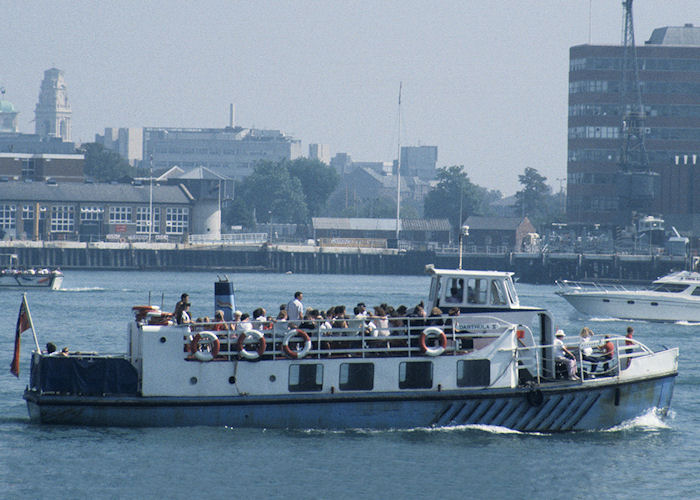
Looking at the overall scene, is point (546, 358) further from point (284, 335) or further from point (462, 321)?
point (284, 335)

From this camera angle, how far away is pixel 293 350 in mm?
29422

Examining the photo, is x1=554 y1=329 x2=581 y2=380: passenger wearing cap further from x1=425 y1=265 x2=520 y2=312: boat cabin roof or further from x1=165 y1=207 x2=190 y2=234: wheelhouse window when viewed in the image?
x1=165 y1=207 x2=190 y2=234: wheelhouse window

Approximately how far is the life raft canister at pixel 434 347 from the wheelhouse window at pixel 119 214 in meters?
133

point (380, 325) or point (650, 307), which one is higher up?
point (380, 325)

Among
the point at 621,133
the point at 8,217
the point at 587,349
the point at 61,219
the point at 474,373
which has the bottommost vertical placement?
the point at 474,373

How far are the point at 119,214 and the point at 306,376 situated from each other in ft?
438

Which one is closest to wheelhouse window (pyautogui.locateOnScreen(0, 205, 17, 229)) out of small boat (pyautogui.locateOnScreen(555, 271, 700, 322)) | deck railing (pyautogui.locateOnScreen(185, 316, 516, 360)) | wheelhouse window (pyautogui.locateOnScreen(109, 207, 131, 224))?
wheelhouse window (pyautogui.locateOnScreen(109, 207, 131, 224))

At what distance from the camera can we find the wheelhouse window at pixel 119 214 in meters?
159

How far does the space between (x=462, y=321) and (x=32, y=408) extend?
34.0 ft

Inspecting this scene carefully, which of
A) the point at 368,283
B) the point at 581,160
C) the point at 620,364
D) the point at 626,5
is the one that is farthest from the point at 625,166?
the point at 620,364

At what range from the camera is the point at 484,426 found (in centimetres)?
2959

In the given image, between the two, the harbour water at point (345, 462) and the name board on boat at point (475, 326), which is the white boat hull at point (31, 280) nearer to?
the harbour water at point (345, 462)

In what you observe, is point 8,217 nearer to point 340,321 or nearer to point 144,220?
point 144,220

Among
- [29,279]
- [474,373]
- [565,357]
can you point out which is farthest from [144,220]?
[474,373]
